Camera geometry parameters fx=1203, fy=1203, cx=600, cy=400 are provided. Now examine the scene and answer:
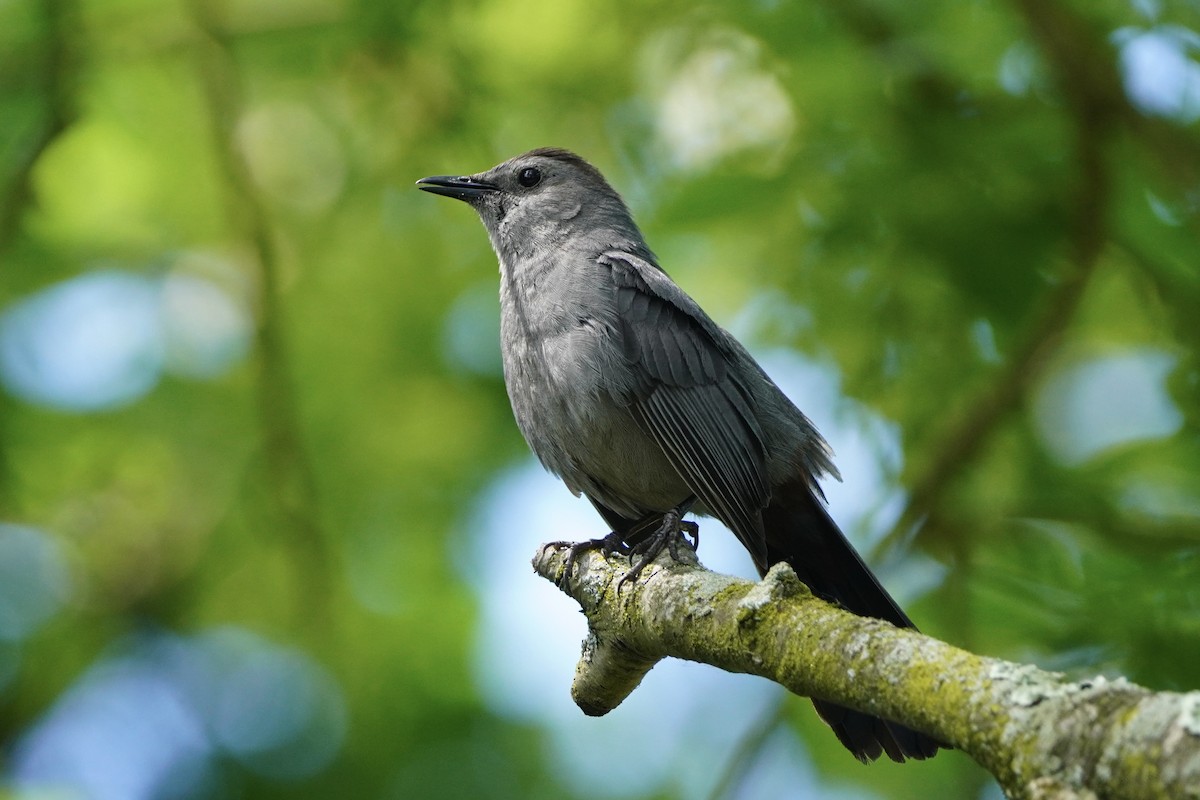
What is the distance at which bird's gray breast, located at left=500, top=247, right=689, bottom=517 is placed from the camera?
4828 mm

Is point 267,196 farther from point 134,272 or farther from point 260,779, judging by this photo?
point 260,779

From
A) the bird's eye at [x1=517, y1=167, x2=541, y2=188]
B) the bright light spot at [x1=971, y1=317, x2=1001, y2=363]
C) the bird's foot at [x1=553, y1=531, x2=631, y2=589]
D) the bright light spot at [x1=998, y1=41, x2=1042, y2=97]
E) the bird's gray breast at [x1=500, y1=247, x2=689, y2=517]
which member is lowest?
the bird's foot at [x1=553, y1=531, x2=631, y2=589]

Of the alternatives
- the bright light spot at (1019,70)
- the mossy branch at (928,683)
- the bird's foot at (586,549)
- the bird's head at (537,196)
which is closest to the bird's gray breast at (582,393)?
the bird's foot at (586,549)

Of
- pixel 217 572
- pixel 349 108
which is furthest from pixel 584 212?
pixel 217 572

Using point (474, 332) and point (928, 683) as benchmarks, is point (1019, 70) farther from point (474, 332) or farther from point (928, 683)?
point (928, 683)

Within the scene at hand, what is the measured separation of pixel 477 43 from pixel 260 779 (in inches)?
171

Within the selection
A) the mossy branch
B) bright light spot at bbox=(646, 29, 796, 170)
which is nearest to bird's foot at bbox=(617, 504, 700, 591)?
the mossy branch

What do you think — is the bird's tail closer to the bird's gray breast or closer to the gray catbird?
the gray catbird

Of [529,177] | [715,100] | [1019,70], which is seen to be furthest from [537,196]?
[1019,70]

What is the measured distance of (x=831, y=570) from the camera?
473 centimetres

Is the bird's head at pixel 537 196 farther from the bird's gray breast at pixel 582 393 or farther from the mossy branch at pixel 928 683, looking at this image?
the mossy branch at pixel 928 683

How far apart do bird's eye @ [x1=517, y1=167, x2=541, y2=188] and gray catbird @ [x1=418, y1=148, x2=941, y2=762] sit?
65 centimetres

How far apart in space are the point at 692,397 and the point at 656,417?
210mm

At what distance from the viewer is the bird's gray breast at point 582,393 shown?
15.8 feet
